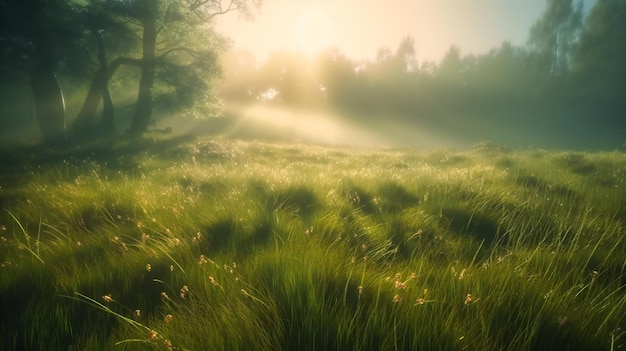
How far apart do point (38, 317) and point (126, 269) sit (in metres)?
0.58

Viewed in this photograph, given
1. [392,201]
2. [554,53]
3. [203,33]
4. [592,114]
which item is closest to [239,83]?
[203,33]

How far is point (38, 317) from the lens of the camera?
1544 millimetres

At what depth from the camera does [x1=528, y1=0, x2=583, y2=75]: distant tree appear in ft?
138

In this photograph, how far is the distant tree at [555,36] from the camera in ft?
138

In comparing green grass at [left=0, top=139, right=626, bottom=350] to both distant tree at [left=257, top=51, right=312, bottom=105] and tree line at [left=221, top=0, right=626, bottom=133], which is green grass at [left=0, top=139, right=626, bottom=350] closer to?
tree line at [left=221, top=0, right=626, bottom=133]

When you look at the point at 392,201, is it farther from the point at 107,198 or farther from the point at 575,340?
the point at 107,198

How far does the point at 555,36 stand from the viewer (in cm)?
4397

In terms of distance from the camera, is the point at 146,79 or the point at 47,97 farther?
the point at 146,79

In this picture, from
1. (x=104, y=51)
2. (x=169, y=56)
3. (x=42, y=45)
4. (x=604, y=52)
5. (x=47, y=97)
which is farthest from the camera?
(x=604, y=52)

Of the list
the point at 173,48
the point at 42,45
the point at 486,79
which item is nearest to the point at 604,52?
the point at 486,79

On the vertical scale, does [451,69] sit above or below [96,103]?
above

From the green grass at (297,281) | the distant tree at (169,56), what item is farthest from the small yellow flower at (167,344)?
the distant tree at (169,56)

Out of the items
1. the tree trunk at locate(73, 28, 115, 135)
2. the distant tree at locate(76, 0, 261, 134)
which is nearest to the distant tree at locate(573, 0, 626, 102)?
the distant tree at locate(76, 0, 261, 134)

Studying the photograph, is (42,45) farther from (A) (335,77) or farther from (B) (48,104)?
(A) (335,77)
